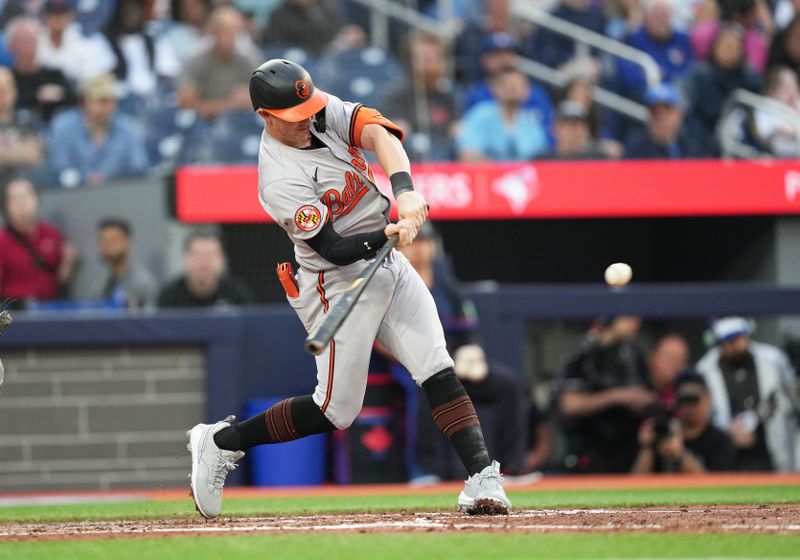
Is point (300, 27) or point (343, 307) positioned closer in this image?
point (343, 307)

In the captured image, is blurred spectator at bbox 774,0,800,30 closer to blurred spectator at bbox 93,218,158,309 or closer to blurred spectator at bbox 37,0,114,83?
blurred spectator at bbox 37,0,114,83

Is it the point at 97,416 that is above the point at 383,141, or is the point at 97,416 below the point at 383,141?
below

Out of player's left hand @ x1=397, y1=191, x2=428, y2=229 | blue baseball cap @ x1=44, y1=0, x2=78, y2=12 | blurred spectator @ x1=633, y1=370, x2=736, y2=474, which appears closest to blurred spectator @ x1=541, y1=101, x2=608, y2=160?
blurred spectator @ x1=633, y1=370, x2=736, y2=474

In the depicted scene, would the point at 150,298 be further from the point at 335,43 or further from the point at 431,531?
the point at 431,531

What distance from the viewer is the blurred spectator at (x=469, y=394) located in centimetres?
829

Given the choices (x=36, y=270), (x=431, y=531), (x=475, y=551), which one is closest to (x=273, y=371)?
(x=36, y=270)

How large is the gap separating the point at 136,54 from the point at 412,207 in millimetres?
7323

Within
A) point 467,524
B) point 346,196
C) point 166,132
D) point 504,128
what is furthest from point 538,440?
point 467,524

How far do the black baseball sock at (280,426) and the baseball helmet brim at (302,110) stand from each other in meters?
1.04

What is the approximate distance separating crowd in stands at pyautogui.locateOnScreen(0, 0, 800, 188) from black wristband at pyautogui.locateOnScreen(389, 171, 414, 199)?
6151 millimetres

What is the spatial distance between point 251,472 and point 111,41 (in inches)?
172

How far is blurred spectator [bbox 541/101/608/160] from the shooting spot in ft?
35.2

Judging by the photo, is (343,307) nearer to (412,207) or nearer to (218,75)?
(412,207)

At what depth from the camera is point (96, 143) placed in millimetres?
10430
